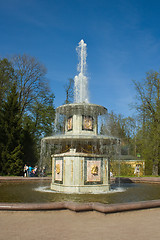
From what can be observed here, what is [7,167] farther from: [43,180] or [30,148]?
[43,180]

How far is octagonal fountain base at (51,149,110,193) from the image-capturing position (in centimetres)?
1083

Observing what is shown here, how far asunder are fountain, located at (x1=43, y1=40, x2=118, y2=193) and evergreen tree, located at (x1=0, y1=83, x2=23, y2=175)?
11.6m

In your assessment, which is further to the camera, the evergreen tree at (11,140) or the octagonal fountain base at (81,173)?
the evergreen tree at (11,140)

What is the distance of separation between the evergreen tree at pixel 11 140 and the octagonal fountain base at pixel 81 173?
1221cm

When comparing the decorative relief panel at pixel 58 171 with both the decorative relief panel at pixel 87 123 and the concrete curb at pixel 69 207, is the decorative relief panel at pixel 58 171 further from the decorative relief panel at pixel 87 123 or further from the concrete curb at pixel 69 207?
the concrete curb at pixel 69 207

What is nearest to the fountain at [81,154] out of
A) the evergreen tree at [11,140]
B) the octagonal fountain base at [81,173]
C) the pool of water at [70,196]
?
the octagonal fountain base at [81,173]

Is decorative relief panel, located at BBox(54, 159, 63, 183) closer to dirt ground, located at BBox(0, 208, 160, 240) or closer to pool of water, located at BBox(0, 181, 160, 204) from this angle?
pool of water, located at BBox(0, 181, 160, 204)

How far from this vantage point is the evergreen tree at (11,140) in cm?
2275

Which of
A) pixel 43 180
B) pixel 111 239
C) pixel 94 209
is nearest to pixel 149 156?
pixel 43 180

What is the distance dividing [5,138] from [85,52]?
41.1 ft

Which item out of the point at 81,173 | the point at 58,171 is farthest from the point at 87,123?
the point at 58,171

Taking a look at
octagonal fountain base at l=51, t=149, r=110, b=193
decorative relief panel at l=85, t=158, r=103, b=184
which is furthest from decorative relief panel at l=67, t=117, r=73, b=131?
decorative relief panel at l=85, t=158, r=103, b=184

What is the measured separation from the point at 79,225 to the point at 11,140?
64.1 feet

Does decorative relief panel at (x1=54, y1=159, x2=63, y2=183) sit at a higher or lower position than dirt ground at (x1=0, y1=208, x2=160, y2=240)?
higher
